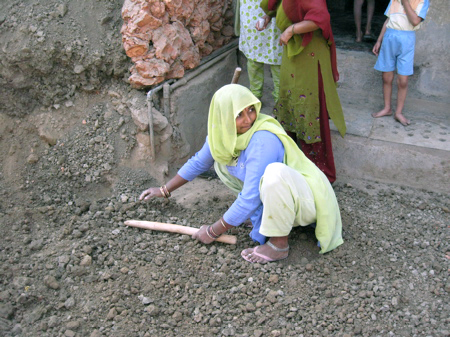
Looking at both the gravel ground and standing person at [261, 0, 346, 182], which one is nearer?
the gravel ground

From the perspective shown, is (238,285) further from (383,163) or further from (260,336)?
(383,163)

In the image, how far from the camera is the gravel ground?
93.2 inches

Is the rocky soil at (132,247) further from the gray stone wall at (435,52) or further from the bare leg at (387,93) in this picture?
the gray stone wall at (435,52)

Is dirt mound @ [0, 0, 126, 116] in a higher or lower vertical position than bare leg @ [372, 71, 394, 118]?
higher

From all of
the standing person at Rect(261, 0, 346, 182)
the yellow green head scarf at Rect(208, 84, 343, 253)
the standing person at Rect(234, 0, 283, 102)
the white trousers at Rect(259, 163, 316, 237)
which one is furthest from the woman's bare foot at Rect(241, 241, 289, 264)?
the standing person at Rect(234, 0, 283, 102)

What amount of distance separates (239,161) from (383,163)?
1.49 m

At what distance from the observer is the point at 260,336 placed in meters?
2.29

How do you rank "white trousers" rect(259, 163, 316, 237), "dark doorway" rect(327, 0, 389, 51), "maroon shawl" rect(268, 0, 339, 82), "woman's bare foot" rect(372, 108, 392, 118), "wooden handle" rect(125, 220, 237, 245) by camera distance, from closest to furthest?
"white trousers" rect(259, 163, 316, 237) → "wooden handle" rect(125, 220, 237, 245) → "maroon shawl" rect(268, 0, 339, 82) → "woman's bare foot" rect(372, 108, 392, 118) → "dark doorway" rect(327, 0, 389, 51)

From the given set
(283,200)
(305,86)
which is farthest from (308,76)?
(283,200)

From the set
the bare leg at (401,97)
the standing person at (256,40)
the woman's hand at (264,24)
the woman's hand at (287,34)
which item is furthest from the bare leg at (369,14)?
the woman's hand at (287,34)

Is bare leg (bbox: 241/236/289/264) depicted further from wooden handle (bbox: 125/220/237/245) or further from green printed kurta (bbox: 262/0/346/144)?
green printed kurta (bbox: 262/0/346/144)

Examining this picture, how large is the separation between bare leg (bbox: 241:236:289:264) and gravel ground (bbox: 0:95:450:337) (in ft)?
0.14

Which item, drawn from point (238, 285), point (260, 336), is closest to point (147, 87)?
point (238, 285)

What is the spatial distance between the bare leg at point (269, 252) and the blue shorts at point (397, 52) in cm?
189
